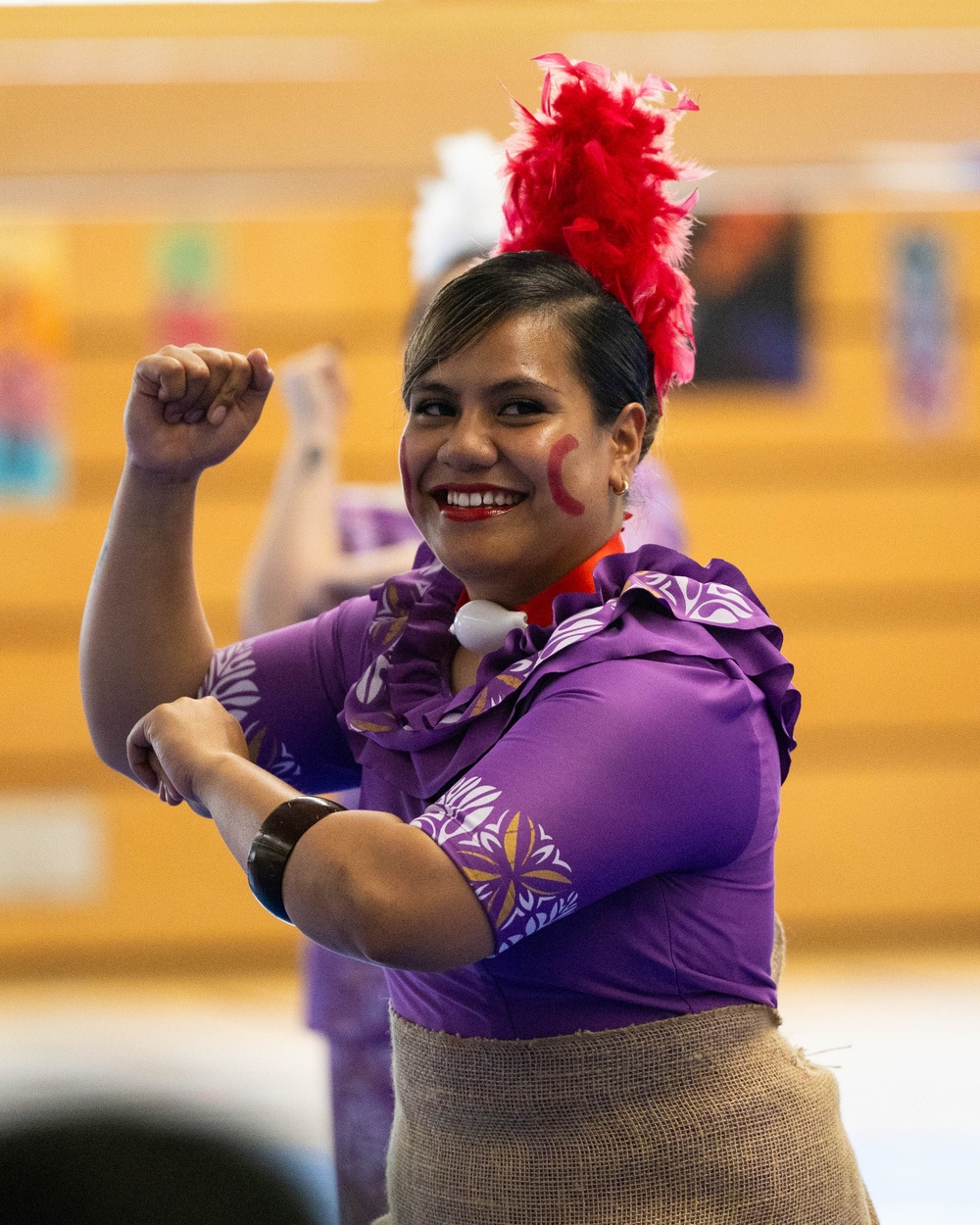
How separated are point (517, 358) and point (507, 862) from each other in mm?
428

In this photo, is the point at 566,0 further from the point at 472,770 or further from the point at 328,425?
the point at 472,770

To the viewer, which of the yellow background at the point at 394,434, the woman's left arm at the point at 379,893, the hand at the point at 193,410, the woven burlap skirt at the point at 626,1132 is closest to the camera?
the woman's left arm at the point at 379,893

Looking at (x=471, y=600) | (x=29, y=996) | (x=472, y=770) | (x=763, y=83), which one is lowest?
(x=29, y=996)

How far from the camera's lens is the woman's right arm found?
1.33 metres

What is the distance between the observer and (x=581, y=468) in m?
1.21

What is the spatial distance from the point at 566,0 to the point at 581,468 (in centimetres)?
377

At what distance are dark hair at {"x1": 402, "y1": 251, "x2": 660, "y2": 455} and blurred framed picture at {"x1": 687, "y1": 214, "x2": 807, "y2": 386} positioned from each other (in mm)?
3390

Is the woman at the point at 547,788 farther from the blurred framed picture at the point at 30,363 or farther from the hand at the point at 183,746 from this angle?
the blurred framed picture at the point at 30,363

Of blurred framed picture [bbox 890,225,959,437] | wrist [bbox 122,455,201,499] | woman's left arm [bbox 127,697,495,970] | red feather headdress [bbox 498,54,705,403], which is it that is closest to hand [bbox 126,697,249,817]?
woman's left arm [bbox 127,697,495,970]

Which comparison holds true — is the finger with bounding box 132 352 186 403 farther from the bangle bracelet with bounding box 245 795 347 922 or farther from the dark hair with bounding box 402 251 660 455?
the bangle bracelet with bounding box 245 795 347 922

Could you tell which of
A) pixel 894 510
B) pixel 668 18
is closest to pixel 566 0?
pixel 668 18

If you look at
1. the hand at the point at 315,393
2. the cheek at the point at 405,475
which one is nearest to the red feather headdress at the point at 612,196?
the cheek at the point at 405,475

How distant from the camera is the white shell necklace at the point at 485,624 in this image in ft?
4.00

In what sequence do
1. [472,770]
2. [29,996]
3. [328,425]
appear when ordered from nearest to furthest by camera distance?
[472,770]
[328,425]
[29,996]
